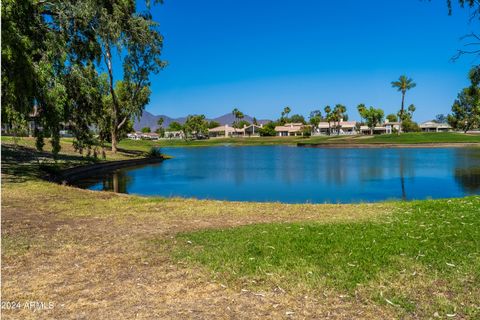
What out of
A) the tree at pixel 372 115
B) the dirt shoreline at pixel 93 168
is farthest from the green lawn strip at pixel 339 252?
the tree at pixel 372 115

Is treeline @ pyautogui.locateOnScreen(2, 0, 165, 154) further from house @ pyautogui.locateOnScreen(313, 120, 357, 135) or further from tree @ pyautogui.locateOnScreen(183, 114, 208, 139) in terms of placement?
house @ pyautogui.locateOnScreen(313, 120, 357, 135)

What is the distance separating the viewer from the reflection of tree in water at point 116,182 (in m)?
22.0

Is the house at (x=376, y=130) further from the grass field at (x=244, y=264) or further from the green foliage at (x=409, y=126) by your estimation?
the grass field at (x=244, y=264)

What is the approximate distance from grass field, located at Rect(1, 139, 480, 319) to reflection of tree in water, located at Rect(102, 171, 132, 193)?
1190cm

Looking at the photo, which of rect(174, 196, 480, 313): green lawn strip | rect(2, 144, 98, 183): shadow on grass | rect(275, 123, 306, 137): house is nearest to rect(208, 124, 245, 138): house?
rect(275, 123, 306, 137): house

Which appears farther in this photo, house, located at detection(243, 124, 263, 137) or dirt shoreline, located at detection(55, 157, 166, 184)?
house, located at detection(243, 124, 263, 137)

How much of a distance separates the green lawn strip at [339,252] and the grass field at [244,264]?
0.02 m

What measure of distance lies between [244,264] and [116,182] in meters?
21.0

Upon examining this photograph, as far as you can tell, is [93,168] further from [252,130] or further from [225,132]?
[225,132]

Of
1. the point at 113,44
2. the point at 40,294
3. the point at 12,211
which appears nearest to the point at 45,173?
the point at 113,44

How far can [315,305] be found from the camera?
465 cm

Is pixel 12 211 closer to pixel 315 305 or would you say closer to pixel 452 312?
pixel 315 305

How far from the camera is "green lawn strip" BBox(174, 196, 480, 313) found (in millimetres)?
5332

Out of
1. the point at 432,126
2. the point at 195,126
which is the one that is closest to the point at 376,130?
the point at 432,126
